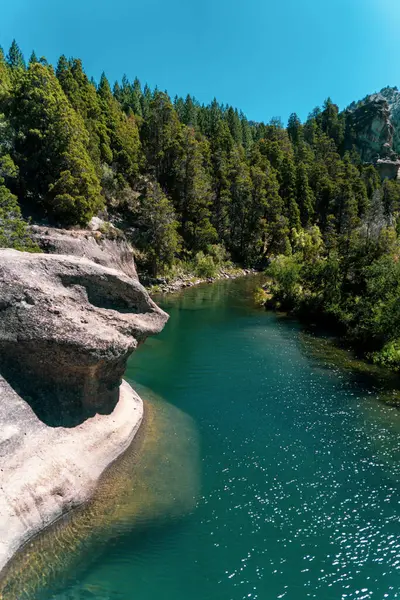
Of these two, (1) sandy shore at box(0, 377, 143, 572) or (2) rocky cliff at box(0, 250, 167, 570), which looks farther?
(2) rocky cliff at box(0, 250, 167, 570)

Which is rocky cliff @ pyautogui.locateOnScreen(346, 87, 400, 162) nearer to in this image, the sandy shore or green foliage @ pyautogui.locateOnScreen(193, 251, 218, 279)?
green foliage @ pyautogui.locateOnScreen(193, 251, 218, 279)

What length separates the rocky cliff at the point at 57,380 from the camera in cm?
1308

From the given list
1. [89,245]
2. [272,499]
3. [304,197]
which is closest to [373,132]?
[304,197]

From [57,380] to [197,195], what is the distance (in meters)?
60.1

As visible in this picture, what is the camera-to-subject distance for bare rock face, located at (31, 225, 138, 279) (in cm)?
3469

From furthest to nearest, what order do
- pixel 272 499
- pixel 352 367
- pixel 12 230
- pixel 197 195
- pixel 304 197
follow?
pixel 304 197
pixel 197 195
pixel 12 230
pixel 352 367
pixel 272 499

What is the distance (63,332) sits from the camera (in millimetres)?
15273

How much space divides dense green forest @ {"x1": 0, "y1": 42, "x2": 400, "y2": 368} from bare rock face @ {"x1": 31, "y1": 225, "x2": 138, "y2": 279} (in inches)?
90.2

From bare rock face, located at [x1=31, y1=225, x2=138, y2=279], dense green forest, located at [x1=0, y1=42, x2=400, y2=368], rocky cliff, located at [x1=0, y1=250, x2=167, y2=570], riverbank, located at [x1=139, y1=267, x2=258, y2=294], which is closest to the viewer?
rocky cliff, located at [x1=0, y1=250, x2=167, y2=570]

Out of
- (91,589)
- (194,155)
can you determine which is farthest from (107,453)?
(194,155)

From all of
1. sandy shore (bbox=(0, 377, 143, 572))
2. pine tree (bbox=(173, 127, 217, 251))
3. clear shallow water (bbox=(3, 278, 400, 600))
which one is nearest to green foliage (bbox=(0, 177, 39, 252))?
clear shallow water (bbox=(3, 278, 400, 600))

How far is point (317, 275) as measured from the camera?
42.0 meters

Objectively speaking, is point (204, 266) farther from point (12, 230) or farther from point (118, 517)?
point (118, 517)

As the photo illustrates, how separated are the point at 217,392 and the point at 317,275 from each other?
22.7 meters
